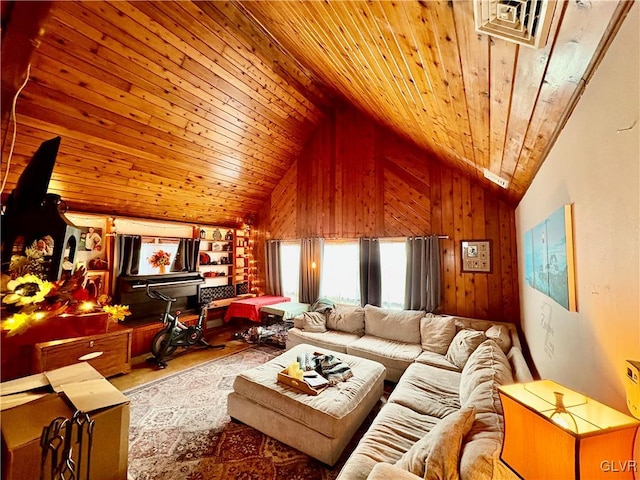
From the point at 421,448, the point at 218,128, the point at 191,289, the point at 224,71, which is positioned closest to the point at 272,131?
the point at 218,128

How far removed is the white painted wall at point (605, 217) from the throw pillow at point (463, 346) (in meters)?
1.22

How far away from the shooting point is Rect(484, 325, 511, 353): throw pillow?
2.82 metres

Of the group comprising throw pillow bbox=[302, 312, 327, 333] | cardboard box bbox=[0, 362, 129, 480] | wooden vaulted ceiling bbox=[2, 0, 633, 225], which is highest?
wooden vaulted ceiling bbox=[2, 0, 633, 225]

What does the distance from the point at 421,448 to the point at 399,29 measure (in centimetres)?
218

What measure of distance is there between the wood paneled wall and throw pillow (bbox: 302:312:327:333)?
1611 millimetres

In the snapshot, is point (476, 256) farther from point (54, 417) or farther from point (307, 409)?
point (54, 417)

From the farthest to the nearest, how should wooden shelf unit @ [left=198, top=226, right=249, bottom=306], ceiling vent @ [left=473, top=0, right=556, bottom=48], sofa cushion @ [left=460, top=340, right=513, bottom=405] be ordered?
1. wooden shelf unit @ [left=198, top=226, right=249, bottom=306]
2. sofa cushion @ [left=460, top=340, right=513, bottom=405]
3. ceiling vent @ [left=473, top=0, right=556, bottom=48]

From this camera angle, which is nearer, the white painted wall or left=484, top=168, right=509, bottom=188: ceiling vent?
the white painted wall

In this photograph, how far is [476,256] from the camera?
397cm

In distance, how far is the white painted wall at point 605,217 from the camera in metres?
0.84

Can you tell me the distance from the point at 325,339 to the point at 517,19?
3.65 m

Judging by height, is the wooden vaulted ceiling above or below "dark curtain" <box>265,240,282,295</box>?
above

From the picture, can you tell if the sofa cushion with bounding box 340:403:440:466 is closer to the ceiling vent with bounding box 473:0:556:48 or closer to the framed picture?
the ceiling vent with bounding box 473:0:556:48

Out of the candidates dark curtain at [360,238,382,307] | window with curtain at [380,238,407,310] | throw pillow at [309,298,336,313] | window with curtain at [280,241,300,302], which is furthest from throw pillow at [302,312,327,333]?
window with curtain at [280,241,300,302]
